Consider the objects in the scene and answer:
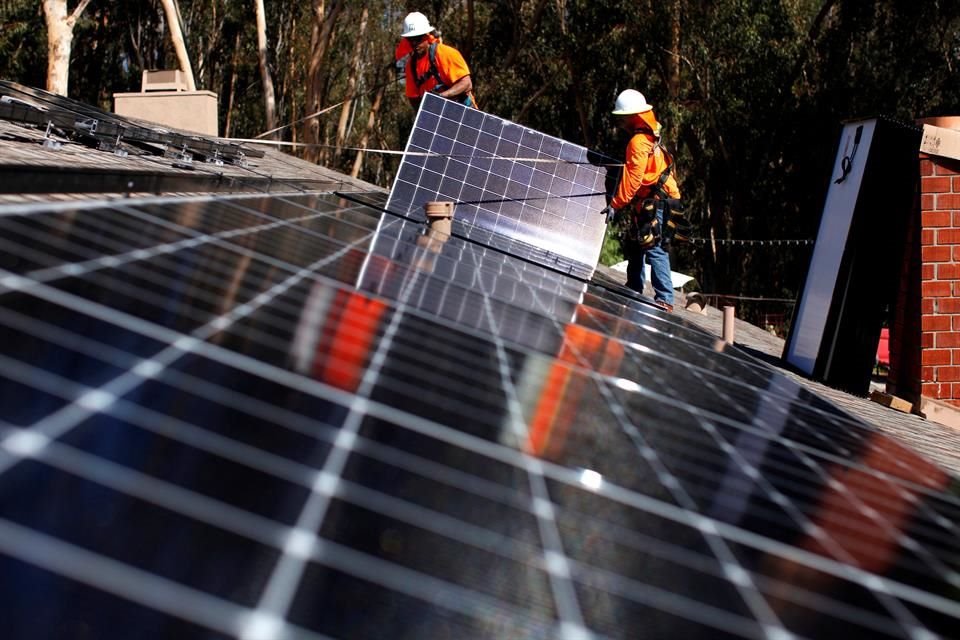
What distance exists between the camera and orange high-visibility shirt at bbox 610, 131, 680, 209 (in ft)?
35.0

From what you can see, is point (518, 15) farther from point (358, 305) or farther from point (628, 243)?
point (358, 305)

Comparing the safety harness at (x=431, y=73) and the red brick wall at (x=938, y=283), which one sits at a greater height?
the safety harness at (x=431, y=73)

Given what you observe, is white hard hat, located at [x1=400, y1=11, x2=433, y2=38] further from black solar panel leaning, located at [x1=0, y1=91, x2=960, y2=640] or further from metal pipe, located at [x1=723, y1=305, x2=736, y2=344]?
black solar panel leaning, located at [x1=0, y1=91, x2=960, y2=640]

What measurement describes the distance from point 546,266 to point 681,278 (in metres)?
17.0

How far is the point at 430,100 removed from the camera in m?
10.8

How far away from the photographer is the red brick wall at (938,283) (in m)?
8.77

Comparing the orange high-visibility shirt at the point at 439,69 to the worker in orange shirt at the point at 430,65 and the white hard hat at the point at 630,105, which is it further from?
the white hard hat at the point at 630,105

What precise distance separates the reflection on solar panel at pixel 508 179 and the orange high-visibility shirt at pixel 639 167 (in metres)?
0.25

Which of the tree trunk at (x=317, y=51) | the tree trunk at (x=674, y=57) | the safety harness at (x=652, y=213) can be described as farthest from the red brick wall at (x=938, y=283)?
the tree trunk at (x=317, y=51)

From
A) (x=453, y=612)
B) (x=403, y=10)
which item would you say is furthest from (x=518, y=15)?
(x=453, y=612)

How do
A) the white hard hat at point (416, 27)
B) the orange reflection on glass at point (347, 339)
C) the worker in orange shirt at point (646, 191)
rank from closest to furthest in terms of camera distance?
the orange reflection on glass at point (347, 339)
the worker in orange shirt at point (646, 191)
the white hard hat at point (416, 27)

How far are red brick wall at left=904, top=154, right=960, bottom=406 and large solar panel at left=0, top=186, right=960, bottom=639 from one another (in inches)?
179

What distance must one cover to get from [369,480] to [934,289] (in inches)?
303

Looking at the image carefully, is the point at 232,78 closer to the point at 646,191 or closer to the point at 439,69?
the point at 439,69
